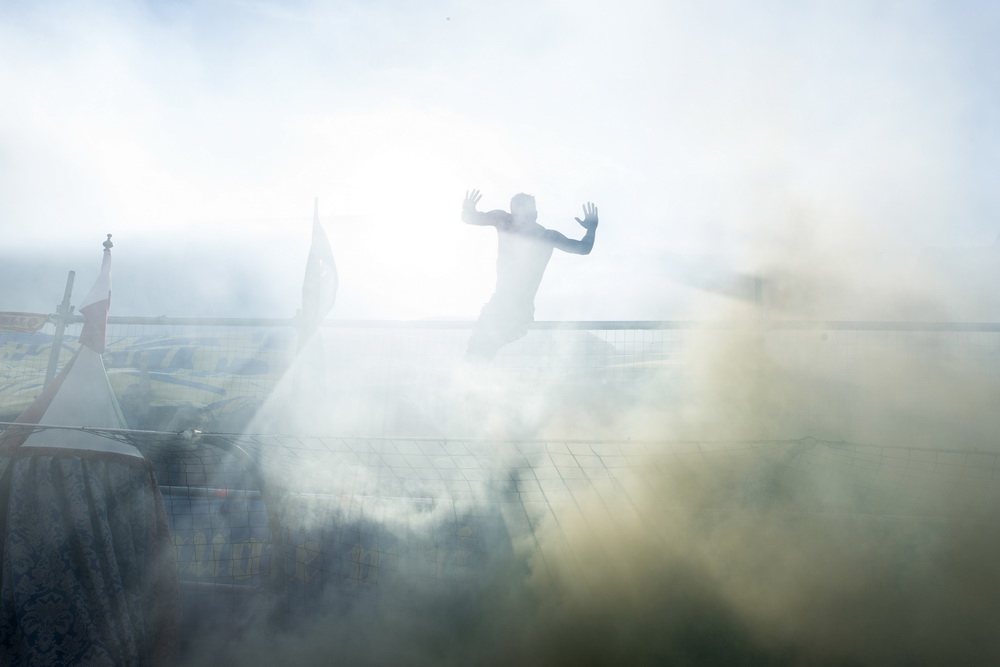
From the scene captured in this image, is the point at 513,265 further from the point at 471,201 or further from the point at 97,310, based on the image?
the point at 97,310

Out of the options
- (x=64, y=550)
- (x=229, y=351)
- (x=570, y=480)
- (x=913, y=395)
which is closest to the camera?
(x=64, y=550)

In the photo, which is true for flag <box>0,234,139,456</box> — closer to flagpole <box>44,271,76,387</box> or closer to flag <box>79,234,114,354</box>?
flag <box>79,234,114,354</box>

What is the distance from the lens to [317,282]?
5.89 m

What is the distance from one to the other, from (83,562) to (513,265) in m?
3.45

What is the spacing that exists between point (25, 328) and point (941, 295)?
28.1 feet

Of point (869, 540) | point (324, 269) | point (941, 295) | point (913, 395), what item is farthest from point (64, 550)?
point (941, 295)

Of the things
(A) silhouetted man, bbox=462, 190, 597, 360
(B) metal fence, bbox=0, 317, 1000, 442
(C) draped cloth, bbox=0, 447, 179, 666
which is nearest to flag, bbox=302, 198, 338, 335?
(B) metal fence, bbox=0, 317, 1000, 442

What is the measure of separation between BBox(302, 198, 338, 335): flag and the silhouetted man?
1.47 meters

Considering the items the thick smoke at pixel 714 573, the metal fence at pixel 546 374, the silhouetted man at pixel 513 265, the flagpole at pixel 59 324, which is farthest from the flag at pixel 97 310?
the silhouetted man at pixel 513 265

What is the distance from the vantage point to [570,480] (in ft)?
14.0

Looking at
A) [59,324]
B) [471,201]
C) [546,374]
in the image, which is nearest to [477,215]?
[471,201]

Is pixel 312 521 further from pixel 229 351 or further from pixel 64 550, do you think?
pixel 229 351

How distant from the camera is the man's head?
528cm

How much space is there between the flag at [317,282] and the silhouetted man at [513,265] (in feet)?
4.83
